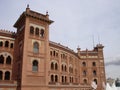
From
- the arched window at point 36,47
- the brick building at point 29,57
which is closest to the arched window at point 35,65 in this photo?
the brick building at point 29,57

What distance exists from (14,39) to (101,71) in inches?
1358

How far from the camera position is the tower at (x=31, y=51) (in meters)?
27.3

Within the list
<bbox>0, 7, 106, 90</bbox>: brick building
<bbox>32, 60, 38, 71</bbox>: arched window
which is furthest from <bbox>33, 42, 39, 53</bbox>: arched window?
<bbox>32, 60, 38, 71</bbox>: arched window

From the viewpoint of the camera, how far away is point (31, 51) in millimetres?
28953

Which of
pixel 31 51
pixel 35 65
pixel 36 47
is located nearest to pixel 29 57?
pixel 31 51

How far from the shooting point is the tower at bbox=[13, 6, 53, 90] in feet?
89.6

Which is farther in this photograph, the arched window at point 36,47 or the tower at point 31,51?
the arched window at point 36,47

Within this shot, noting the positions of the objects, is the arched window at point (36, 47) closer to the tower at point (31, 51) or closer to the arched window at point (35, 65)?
the tower at point (31, 51)

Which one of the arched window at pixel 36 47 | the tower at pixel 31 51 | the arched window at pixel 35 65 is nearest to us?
the tower at pixel 31 51

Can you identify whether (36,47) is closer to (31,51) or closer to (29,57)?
(31,51)

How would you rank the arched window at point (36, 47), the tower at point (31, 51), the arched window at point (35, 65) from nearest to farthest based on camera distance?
the tower at point (31, 51) < the arched window at point (35, 65) < the arched window at point (36, 47)

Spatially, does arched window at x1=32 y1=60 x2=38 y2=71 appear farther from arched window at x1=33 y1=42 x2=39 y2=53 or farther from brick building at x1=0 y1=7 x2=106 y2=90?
arched window at x1=33 y1=42 x2=39 y2=53

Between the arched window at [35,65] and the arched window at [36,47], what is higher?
the arched window at [36,47]

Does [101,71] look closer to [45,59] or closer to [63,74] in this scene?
[63,74]
